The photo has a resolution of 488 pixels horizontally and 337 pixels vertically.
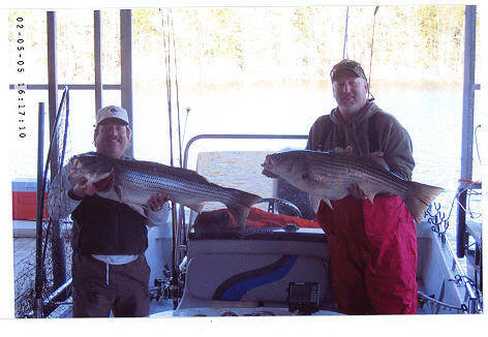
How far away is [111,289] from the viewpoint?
330cm

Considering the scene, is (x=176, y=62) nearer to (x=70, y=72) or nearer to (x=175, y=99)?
(x=175, y=99)

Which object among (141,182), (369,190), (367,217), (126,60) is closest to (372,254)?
(367,217)

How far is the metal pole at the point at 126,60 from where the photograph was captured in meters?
3.31

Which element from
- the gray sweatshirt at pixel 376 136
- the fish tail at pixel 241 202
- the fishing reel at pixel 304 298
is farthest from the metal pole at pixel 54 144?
the gray sweatshirt at pixel 376 136

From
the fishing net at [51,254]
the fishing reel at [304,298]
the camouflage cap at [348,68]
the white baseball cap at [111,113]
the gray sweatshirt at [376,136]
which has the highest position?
the camouflage cap at [348,68]

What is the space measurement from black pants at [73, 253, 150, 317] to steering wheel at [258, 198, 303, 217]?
22.0 inches

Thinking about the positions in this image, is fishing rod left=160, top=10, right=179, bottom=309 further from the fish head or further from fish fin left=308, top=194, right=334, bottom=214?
fish fin left=308, top=194, right=334, bottom=214

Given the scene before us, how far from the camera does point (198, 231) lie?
335 centimetres

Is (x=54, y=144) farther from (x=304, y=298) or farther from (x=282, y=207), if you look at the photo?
(x=304, y=298)

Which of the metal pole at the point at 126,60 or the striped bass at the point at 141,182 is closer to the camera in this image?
the striped bass at the point at 141,182

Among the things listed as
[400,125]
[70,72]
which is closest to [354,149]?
[400,125]

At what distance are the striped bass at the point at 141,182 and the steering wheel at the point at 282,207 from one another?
0.14 meters

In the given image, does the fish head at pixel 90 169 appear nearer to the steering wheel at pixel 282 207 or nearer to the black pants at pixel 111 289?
the black pants at pixel 111 289

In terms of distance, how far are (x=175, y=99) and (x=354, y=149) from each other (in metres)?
0.78
